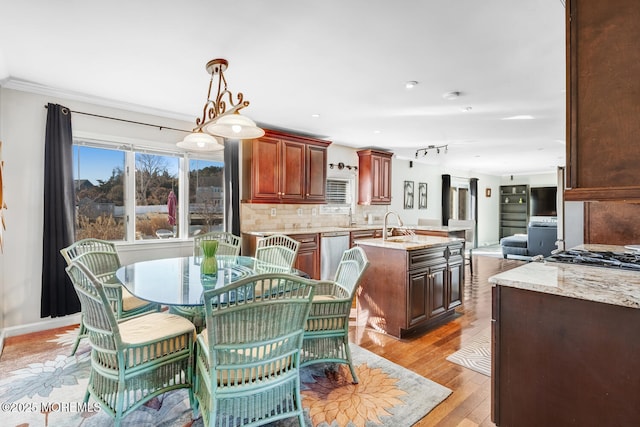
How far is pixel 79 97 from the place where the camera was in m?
3.43

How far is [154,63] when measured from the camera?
270 centimetres

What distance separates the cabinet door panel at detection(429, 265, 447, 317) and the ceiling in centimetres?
192

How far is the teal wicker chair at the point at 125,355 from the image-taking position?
167 cm

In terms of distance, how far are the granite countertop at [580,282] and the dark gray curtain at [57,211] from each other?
3958 mm

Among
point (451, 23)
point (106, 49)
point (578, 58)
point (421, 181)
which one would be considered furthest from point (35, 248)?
point (421, 181)

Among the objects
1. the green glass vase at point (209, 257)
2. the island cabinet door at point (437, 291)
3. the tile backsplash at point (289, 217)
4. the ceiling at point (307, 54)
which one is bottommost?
the island cabinet door at point (437, 291)

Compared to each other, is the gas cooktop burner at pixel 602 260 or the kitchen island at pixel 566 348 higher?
the gas cooktop burner at pixel 602 260

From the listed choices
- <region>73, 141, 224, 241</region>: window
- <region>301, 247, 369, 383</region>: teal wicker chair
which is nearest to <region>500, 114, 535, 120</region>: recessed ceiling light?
<region>301, 247, 369, 383</region>: teal wicker chair

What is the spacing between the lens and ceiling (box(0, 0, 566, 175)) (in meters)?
1.98

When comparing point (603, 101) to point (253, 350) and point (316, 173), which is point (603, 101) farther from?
point (316, 173)

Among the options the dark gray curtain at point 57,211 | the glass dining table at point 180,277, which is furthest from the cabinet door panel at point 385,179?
the dark gray curtain at point 57,211

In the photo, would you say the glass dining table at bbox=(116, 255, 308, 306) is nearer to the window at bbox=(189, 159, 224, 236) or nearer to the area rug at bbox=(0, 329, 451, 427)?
the area rug at bbox=(0, 329, 451, 427)

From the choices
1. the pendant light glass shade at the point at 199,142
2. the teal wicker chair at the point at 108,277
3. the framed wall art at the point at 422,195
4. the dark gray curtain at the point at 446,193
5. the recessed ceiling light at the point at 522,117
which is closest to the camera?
the teal wicker chair at the point at 108,277

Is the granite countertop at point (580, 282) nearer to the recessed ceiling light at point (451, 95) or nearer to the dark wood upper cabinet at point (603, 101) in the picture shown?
the dark wood upper cabinet at point (603, 101)
